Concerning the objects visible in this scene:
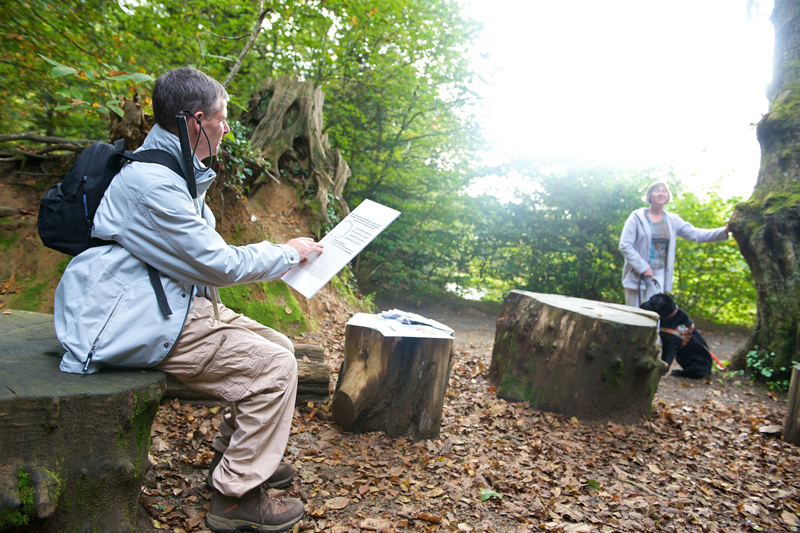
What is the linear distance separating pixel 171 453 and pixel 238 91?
7.92 metres

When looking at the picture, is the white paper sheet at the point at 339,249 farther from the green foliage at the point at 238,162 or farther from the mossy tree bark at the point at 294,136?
the mossy tree bark at the point at 294,136

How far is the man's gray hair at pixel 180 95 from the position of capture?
202cm

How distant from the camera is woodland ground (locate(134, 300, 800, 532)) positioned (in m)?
2.56

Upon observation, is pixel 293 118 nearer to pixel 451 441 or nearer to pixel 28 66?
pixel 28 66

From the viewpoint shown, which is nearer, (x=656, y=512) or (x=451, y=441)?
(x=656, y=512)

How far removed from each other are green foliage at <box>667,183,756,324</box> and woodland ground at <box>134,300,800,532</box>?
235 inches

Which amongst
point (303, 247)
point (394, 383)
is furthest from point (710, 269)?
point (303, 247)

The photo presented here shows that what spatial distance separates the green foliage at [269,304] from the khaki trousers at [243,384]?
2.58 metres

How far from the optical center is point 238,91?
30.2ft

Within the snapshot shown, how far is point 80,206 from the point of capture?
1918 millimetres

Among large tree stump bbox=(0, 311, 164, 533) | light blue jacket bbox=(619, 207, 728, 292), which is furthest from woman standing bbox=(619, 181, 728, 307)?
large tree stump bbox=(0, 311, 164, 533)

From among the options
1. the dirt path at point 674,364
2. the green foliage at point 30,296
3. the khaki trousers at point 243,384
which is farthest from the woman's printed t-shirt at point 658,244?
the green foliage at point 30,296

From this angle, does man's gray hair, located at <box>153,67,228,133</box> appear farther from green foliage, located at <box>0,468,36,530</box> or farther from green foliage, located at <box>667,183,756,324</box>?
green foliage, located at <box>667,183,756,324</box>

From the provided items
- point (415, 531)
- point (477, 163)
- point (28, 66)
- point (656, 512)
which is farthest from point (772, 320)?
point (28, 66)
